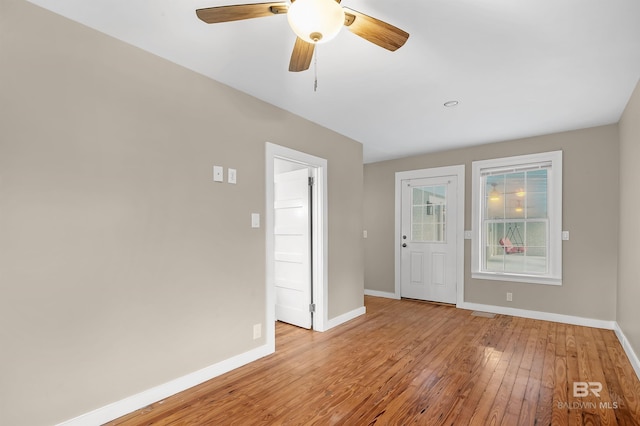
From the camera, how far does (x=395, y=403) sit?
2.22 m

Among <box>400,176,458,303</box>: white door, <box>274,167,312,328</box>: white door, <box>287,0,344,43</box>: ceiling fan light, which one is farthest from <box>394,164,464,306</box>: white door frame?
<box>287,0,344,43</box>: ceiling fan light

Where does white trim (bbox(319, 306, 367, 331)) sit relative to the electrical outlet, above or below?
below

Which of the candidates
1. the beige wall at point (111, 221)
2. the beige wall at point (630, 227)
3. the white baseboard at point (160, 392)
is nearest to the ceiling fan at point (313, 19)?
the beige wall at point (111, 221)

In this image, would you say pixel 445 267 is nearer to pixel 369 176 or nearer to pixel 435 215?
pixel 435 215

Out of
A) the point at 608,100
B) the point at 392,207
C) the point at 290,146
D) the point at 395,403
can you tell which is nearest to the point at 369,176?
the point at 392,207

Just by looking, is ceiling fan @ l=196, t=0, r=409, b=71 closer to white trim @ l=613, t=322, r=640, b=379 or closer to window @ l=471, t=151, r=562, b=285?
white trim @ l=613, t=322, r=640, b=379

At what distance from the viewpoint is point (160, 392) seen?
7.44 ft

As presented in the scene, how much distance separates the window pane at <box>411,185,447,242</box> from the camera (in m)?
5.09

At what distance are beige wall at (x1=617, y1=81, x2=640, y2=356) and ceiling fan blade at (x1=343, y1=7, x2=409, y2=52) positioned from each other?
250 centimetres

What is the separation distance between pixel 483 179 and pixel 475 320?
6.50 feet

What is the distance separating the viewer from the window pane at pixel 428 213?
5090 millimetres

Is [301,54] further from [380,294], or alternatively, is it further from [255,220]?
[380,294]

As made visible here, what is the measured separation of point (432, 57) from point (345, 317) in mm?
3084

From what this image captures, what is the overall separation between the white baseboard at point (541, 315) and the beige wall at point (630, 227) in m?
0.27
